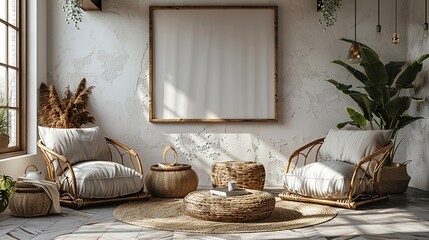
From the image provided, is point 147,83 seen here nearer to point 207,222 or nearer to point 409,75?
point 207,222

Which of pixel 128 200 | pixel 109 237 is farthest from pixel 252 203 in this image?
pixel 128 200

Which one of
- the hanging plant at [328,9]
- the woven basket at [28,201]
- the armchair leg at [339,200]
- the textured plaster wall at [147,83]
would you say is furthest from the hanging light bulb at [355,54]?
the woven basket at [28,201]

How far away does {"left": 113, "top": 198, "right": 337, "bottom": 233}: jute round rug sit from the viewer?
4.11m

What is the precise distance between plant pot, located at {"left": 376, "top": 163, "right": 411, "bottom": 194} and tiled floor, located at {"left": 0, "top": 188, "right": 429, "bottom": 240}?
0.97 metres

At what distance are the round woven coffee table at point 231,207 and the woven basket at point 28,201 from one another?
1.30 metres

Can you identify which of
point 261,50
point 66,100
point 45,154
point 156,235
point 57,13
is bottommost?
point 156,235

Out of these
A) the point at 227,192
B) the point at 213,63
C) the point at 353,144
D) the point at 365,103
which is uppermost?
the point at 213,63

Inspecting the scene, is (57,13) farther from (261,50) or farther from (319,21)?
(319,21)

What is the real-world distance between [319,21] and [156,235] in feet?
12.6

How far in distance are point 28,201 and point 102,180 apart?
2.48 ft

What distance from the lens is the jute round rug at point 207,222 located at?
4.11m

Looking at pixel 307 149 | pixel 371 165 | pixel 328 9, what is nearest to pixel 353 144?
pixel 371 165

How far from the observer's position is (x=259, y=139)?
21.7ft

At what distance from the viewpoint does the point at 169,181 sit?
221 inches
